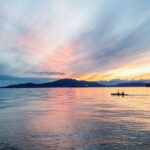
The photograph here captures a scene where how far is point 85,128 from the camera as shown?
4334 centimetres

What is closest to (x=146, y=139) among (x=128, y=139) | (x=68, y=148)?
(x=128, y=139)

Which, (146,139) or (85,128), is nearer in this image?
(146,139)

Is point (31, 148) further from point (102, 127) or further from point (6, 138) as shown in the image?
point (102, 127)

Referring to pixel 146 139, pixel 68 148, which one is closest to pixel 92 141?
pixel 68 148

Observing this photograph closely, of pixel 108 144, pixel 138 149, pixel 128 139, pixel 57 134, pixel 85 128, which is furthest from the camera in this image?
pixel 85 128

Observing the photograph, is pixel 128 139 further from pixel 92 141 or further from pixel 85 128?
pixel 85 128

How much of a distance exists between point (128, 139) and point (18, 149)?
45.2 feet

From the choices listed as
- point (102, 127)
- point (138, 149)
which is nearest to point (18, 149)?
point (138, 149)

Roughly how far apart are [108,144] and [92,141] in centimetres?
227

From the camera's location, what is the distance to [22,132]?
3934cm

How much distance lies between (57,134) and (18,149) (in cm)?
933

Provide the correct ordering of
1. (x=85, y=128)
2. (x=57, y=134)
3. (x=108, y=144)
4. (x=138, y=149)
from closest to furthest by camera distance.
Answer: (x=138, y=149) → (x=108, y=144) → (x=57, y=134) → (x=85, y=128)

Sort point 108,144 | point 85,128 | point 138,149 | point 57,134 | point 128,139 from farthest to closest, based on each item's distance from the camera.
→ 1. point 85,128
2. point 57,134
3. point 128,139
4. point 108,144
5. point 138,149

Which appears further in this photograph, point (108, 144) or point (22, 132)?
point (22, 132)
